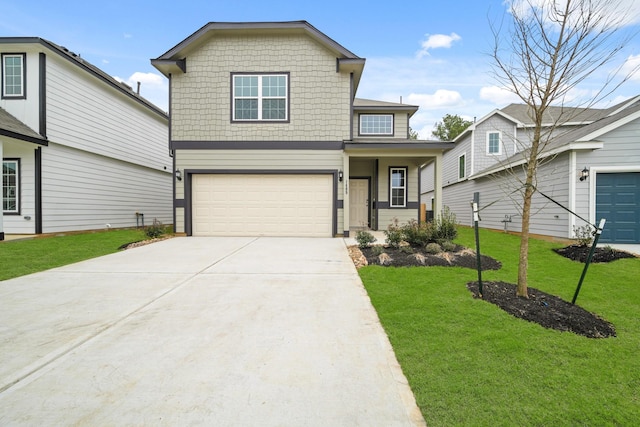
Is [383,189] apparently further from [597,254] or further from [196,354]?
[196,354]

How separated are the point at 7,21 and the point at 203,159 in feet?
34.2

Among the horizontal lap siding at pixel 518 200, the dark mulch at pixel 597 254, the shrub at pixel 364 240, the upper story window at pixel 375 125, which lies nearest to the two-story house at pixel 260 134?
the shrub at pixel 364 240

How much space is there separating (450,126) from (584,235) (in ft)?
105

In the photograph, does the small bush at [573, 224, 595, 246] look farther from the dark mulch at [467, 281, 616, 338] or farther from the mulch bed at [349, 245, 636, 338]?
the dark mulch at [467, 281, 616, 338]

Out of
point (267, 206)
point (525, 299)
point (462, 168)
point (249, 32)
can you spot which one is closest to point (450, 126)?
point (462, 168)

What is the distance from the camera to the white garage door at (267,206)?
10445 millimetres

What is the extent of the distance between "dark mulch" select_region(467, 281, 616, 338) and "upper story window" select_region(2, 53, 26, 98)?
1401cm

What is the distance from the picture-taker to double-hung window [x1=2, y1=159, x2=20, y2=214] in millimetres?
9633

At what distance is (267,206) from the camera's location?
34.3ft

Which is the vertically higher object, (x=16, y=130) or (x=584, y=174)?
(x=16, y=130)

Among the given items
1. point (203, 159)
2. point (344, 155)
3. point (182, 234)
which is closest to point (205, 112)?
point (203, 159)

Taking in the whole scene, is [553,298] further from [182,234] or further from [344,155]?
[182,234]

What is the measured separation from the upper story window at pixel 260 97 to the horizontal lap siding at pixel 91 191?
617 cm

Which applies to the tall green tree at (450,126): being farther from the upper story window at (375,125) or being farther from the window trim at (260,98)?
the window trim at (260,98)
